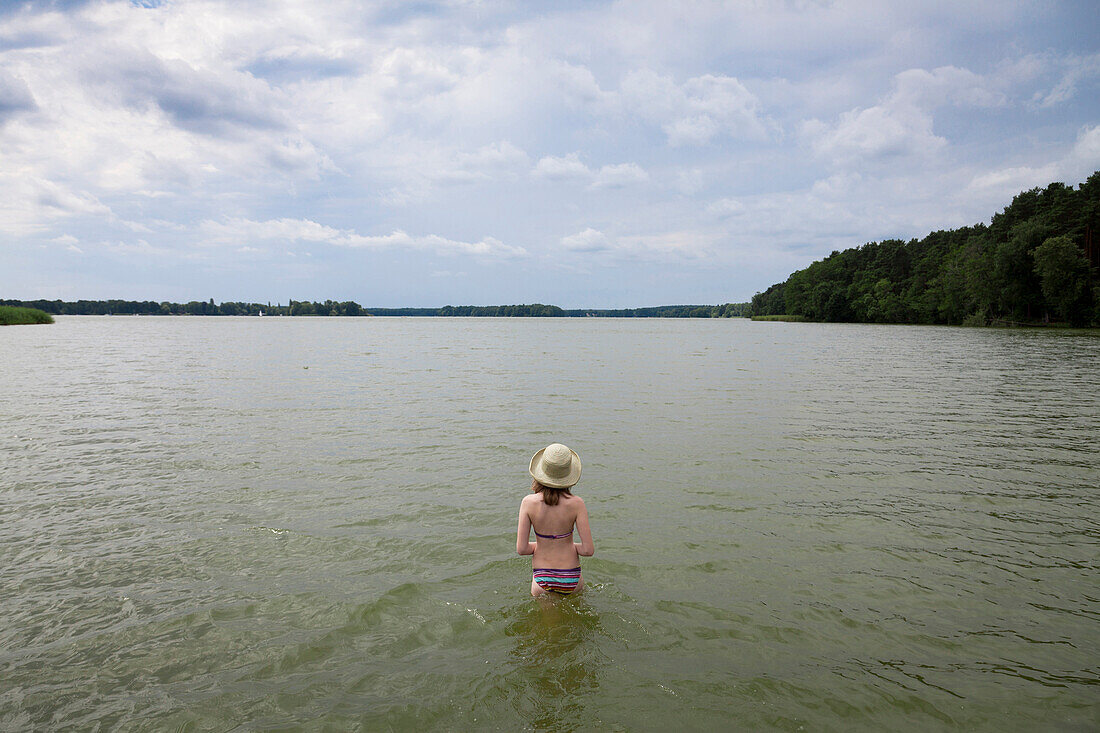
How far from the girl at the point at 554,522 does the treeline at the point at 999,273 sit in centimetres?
10079

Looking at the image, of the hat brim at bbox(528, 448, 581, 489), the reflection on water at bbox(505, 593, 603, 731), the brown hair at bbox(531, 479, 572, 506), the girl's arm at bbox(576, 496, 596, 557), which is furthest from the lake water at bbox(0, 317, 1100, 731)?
the hat brim at bbox(528, 448, 581, 489)

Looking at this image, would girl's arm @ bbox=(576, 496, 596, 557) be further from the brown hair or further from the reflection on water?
the reflection on water

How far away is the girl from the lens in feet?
21.2

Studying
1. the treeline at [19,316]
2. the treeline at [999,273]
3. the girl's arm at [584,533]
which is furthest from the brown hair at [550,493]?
the treeline at [19,316]

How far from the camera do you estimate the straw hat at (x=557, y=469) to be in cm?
639

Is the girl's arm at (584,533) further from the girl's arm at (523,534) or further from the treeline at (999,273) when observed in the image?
the treeline at (999,273)

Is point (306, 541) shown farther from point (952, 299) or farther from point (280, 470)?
point (952, 299)

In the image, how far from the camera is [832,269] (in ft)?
584

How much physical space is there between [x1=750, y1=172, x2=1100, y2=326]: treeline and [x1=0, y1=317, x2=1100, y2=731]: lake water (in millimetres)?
86095

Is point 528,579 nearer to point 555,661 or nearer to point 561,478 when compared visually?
point 555,661

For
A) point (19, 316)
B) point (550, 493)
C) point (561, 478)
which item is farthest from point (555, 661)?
point (19, 316)

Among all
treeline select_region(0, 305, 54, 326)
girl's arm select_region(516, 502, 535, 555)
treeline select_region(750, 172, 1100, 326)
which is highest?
treeline select_region(750, 172, 1100, 326)

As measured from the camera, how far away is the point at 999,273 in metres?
92.3

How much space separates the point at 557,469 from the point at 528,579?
7.57 ft
